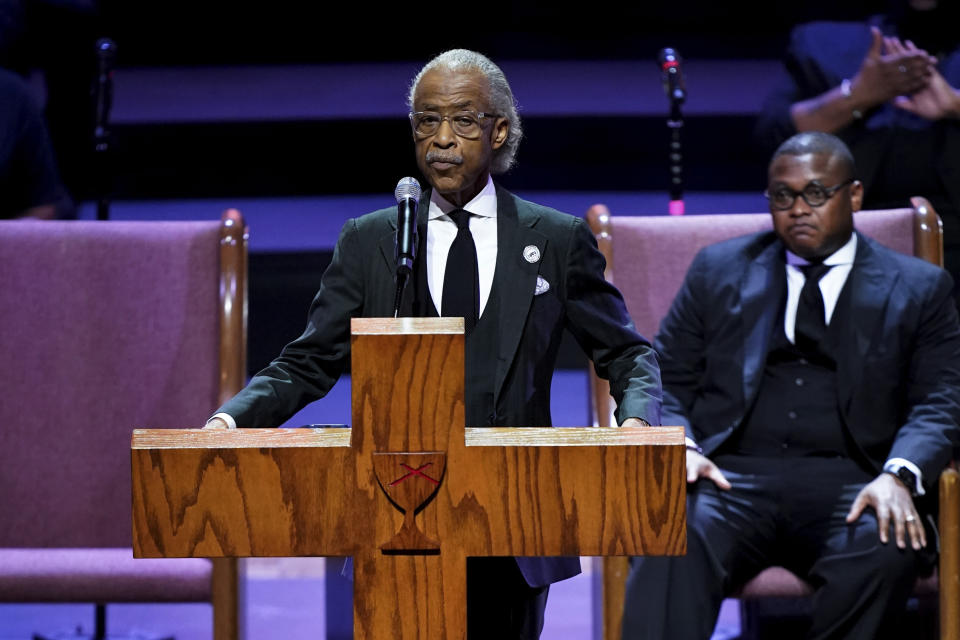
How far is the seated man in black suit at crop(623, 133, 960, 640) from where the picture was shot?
2568 mm

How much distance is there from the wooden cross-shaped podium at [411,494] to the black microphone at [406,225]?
0.22 meters

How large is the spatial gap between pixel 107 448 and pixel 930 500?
185cm

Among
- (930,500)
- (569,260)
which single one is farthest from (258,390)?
(930,500)

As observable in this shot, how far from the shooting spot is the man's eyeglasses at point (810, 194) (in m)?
2.93

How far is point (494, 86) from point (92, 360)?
1.59m

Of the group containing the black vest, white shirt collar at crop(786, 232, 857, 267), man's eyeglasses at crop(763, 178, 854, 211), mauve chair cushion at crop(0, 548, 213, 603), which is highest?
man's eyeglasses at crop(763, 178, 854, 211)

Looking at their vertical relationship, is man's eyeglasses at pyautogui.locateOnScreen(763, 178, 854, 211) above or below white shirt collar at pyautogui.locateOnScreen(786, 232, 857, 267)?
above

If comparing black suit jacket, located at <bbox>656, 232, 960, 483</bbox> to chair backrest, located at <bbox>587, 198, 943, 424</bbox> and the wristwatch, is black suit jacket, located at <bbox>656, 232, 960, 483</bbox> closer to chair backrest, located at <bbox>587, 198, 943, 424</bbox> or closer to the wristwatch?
the wristwatch

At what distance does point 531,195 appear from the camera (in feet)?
15.9

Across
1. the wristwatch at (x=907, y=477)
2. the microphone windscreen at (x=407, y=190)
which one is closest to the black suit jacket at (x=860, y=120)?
the wristwatch at (x=907, y=477)

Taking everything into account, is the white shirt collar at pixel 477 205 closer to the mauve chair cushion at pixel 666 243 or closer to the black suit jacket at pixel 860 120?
the mauve chair cushion at pixel 666 243

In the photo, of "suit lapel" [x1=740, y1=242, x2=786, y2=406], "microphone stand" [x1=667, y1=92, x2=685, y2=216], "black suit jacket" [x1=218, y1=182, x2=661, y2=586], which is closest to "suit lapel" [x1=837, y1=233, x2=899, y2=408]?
"suit lapel" [x1=740, y1=242, x2=786, y2=406]

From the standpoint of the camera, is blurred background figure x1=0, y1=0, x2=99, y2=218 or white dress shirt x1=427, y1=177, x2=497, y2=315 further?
blurred background figure x1=0, y1=0, x2=99, y2=218

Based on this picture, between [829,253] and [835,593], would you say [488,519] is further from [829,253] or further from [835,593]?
[829,253]
